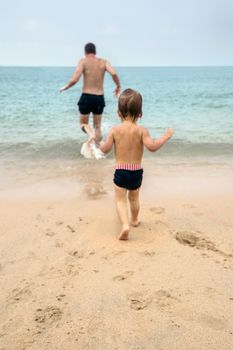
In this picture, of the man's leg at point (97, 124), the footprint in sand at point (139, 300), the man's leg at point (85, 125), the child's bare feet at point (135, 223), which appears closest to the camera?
the footprint in sand at point (139, 300)

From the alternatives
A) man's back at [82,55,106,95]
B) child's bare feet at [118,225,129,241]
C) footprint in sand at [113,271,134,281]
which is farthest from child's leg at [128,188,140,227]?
man's back at [82,55,106,95]

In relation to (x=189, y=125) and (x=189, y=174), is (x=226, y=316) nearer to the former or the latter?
(x=189, y=174)

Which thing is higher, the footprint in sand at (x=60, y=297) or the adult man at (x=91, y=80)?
the adult man at (x=91, y=80)

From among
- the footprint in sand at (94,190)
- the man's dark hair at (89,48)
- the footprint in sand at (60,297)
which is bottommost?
the footprint in sand at (94,190)

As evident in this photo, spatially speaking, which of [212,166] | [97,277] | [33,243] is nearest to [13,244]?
[33,243]

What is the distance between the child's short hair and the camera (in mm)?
3408

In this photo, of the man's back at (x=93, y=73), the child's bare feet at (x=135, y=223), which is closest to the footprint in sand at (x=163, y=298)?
the child's bare feet at (x=135, y=223)

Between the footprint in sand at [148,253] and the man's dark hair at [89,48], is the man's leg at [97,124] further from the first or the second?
the footprint in sand at [148,253]

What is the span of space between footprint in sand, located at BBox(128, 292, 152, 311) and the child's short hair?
156cm

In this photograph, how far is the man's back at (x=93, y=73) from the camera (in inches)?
271

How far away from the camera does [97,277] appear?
282 cm

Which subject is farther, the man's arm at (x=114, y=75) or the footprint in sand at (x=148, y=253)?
the man's arm at (x=114, y=75)

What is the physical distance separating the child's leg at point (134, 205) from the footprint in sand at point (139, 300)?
3.91 feet

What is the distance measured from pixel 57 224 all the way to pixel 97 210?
558 millimetres
